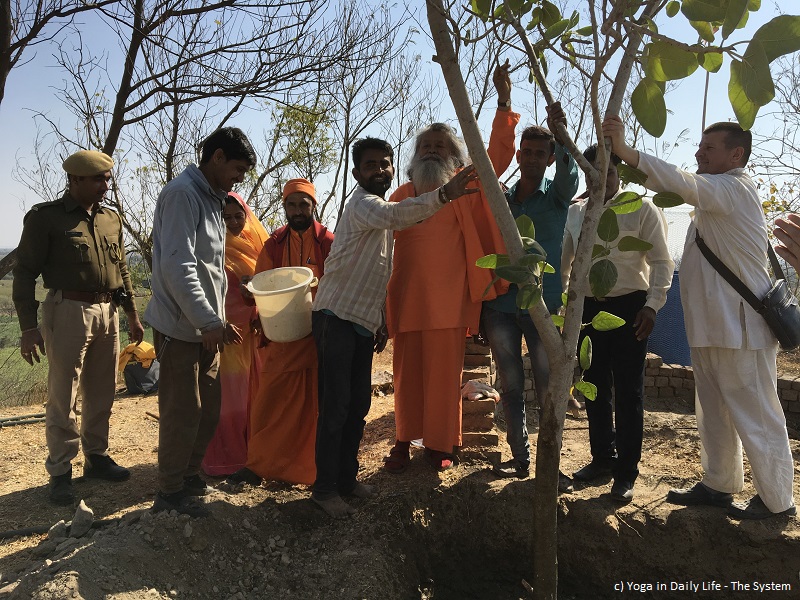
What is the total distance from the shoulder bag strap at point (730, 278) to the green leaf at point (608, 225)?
3.79 ft

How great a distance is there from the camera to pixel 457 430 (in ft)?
11.7

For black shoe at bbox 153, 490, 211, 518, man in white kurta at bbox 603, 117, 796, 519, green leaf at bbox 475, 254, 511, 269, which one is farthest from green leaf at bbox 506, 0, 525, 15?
black shoe at bbox 153, 490, 211, 518

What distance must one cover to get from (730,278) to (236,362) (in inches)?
110

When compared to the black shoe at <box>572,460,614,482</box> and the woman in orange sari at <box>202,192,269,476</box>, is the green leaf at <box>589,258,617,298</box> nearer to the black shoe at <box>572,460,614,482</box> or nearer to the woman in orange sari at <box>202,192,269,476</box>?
the black shoe at <box>572,460,614,482</box>

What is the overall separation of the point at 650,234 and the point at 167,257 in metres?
2.44

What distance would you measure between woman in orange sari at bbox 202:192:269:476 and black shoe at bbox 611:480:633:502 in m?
2.17

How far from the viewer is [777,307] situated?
3.00m

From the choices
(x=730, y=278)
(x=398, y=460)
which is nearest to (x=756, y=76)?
(x=730, y=278)

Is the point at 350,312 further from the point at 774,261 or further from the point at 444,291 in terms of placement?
the point at 774,261

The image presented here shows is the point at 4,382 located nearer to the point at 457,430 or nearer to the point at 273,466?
the point at 273,466

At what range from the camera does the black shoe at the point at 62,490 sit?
342 centimetres

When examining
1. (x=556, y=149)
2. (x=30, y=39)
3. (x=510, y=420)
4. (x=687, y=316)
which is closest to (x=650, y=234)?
(x=687, y=316)

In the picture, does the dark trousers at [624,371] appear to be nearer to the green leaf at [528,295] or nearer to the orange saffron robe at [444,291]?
the orange saffron robe at [444,291]

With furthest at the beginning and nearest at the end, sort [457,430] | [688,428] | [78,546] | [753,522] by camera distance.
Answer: [688,428] < [457,430] < [753,522] < [78,546]
